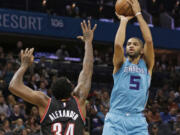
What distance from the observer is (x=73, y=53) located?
74.9ft

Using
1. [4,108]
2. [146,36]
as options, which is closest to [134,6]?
[146,36]

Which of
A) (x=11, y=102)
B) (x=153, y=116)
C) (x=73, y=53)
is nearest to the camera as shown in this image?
(x=11, y=102)

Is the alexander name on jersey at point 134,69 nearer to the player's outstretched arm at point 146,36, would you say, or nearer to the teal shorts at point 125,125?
the player's outstretched arm at point 146,36

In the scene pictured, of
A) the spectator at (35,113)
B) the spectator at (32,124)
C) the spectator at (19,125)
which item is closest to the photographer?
the spectator at (19,125)

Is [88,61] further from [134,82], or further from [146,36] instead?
[146,36]

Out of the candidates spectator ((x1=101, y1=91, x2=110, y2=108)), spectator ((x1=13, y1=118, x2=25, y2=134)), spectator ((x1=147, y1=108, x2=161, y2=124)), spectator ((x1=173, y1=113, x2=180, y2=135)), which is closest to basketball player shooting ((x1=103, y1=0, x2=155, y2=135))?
spectator ((x1=13, y1=118, x2=25, y2=134))

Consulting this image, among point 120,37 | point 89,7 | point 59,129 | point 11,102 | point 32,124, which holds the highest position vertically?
point 89,7

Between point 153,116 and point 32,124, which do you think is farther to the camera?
point 153,116

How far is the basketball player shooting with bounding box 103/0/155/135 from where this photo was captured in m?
4.86

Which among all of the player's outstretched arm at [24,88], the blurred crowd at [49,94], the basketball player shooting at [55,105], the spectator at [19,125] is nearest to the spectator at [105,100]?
the blurred crowd at [49,94]

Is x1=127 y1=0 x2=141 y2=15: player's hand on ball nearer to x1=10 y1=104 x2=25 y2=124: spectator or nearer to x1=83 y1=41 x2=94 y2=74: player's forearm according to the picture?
x1=83 y1=41 x2=94 y2=74: player's forearm

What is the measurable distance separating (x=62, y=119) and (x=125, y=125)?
1177 millimetres

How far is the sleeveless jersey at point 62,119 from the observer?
12.8 ft

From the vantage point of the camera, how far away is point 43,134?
3941 millimetres
